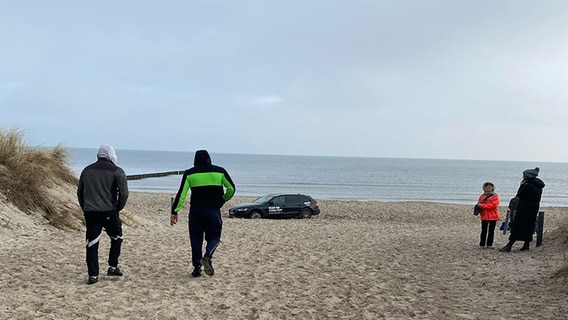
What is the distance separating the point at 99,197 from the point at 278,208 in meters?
17.1

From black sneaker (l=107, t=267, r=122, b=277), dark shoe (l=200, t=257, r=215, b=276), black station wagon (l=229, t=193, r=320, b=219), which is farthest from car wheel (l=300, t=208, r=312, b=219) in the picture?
black sneaker (l=107, t=267, r=122, b=277)

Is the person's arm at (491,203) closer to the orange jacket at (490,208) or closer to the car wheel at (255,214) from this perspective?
the orange jacket at (490,208)

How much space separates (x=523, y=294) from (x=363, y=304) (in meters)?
2.45

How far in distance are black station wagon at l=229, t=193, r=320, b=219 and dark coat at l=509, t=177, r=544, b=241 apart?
1352cm

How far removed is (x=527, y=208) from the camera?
35.2ft

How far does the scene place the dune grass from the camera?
39.8ft

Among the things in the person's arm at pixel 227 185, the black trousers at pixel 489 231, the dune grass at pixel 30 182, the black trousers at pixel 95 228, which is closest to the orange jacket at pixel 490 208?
the black trousers at pixel 489 231

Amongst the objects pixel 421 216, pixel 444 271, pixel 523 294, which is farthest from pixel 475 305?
pixel 421 216

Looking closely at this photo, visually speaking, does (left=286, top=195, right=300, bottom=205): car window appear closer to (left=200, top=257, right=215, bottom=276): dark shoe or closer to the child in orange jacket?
the child in orange jacket

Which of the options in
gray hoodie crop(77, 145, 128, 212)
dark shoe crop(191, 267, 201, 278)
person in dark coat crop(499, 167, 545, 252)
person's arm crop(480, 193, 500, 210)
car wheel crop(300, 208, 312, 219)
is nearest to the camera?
gray hoodie crop(77, 145, 128, 212)

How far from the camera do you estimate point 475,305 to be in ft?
21.4

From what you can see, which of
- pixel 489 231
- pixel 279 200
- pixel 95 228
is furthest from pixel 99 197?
pixel 279 200

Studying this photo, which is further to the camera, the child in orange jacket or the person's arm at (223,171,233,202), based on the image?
the child in orange jacket

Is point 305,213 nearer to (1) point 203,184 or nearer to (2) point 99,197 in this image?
(1) point 203,184
